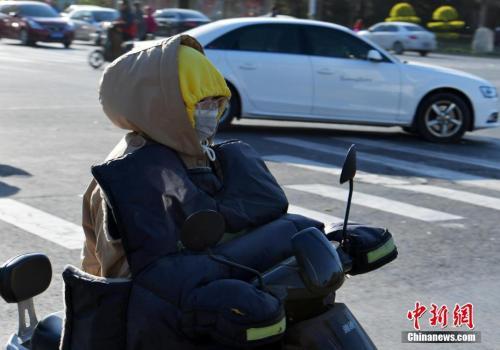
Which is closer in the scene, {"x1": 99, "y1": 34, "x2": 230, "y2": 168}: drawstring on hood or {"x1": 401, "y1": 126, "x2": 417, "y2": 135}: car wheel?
{"x1": 99, "y1": 34, "x2": 230, "y2": 168}: drawstring on hood

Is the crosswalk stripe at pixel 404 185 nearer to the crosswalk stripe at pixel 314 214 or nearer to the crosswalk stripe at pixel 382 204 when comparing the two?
the crosswalk stripe at pixel 382 204

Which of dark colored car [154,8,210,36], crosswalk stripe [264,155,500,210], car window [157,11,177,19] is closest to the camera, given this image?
crosswalk stripe [264,155,500,210]

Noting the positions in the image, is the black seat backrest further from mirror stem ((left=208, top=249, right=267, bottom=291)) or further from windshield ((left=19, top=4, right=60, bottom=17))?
windshield ((left=19, top=4, right=60, bottom=17))

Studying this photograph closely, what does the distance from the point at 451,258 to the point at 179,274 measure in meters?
4.84

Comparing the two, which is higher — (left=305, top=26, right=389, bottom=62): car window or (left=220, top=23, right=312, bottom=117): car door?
(left=305, top=26, right=389, bottom=62): car window

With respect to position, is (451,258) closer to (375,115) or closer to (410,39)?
(375,115)

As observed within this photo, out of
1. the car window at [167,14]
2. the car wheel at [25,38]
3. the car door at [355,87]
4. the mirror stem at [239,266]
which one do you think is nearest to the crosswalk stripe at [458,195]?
the car door at [355,87]

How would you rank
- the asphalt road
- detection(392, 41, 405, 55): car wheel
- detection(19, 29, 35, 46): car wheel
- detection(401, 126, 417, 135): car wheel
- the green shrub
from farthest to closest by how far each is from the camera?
the green shrub, detection(392, 41, 405, 55): car wheel, detection(19, 29, 35, 46): car wheel, detection(401, 126, 417, 135): car wheel, the asphalt road

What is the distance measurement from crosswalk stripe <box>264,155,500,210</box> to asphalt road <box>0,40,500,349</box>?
1 centimetres

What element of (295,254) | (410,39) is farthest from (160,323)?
(410,39)

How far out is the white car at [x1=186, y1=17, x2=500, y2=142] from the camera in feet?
45.2

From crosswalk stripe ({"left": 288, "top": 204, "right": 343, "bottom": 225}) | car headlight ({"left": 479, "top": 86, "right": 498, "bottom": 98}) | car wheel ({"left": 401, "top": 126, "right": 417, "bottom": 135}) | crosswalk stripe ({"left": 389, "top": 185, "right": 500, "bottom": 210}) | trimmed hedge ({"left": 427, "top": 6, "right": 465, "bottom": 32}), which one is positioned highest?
car headlight ({"left": 479, "top": 86, "right": 498, "bottom": 98})

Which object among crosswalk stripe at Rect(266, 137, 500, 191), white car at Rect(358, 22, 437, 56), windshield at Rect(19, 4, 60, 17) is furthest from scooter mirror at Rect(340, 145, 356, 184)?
white car at Rect(358, 22, 437, 56)

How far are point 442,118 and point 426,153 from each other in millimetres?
1283
